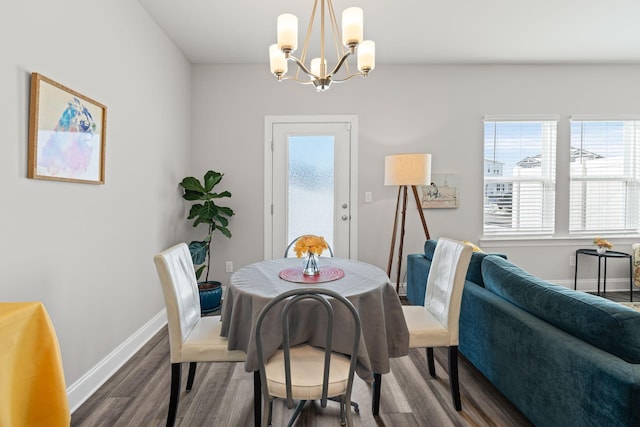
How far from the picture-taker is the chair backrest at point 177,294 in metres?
1.68

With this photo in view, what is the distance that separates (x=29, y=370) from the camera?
3.76 ft

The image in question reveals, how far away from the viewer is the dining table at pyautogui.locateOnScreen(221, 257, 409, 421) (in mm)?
1528

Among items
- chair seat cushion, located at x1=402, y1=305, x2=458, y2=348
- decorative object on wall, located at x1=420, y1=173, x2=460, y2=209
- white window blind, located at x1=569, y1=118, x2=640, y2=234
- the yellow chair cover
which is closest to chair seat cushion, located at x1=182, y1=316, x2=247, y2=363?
the yellow chair cover

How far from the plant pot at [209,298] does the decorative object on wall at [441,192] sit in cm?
252

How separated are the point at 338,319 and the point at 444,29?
2.97 m

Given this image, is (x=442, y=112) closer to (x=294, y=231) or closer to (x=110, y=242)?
(x=294, y=231)

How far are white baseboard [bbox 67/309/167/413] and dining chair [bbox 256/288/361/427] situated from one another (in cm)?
132

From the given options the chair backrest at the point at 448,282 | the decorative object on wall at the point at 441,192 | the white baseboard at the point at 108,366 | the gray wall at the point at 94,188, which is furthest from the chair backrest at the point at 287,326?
the decorative object on wall at the point at 441,192

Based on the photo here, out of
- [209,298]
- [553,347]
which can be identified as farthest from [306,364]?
[209,298]

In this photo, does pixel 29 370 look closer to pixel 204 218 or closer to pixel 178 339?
pixel 178 339

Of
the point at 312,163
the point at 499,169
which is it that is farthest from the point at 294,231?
the point at 499,169

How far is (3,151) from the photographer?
1525mm

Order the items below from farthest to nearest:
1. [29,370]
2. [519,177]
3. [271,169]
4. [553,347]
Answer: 1. [519,177]
2. [271,169]
3. [553,347]
4. [29,370]

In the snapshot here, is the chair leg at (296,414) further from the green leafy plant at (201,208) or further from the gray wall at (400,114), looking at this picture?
the gray wall at (400,114)
